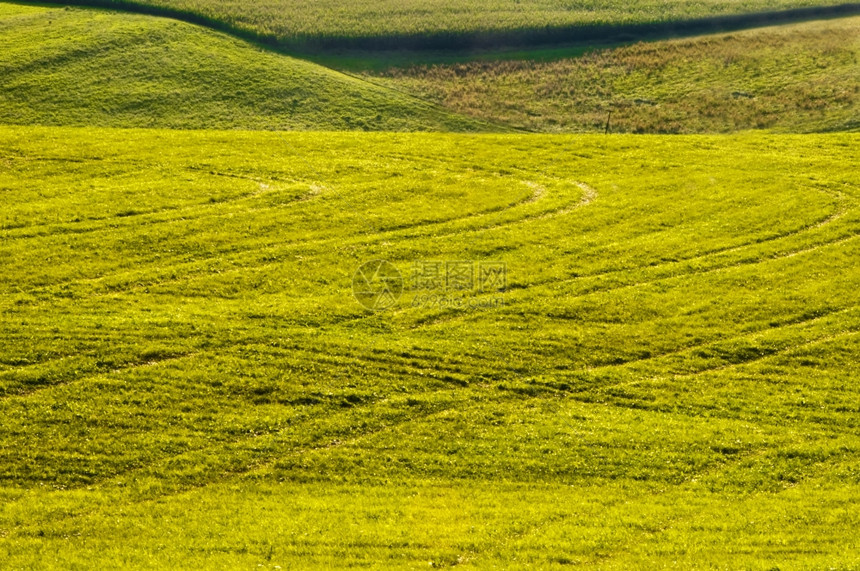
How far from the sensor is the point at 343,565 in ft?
89.6

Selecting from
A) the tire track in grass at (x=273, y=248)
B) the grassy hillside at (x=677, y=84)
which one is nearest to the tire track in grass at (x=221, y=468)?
the tire track in grass at (x=273, y=248)

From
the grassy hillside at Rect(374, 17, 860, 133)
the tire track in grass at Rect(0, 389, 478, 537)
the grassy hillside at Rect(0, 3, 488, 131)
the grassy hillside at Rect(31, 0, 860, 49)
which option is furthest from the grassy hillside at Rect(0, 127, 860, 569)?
the grassy hillside at Rect(31, 0, 860, 49)

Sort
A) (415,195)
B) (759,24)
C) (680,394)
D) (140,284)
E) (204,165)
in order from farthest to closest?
1. (759,24)
2. (204,165)
3. (415,195)
4. (140,284)
5. (680,394)

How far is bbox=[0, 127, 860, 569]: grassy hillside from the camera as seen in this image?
29297 mm

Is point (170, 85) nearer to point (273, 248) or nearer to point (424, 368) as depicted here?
point (273, 248)

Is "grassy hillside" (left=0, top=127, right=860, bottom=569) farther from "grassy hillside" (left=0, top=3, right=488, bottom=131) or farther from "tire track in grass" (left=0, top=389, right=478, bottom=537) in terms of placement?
"grassy hillside" (left=0, top=3, right=488, bottom=131)

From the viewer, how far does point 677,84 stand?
94750mm

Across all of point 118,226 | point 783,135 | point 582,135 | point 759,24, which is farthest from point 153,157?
point 759,24

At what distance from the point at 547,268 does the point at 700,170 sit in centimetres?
2329

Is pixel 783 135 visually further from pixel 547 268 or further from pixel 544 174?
pixel 547 268

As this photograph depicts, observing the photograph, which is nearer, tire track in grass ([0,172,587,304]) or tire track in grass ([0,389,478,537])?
tire track in grass ([0,389,478,537])

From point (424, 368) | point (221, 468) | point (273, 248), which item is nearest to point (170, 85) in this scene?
point (273, 248)

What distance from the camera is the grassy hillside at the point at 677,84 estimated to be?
85375 millimetres

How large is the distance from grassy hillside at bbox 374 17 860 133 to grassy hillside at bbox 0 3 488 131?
758 cm
